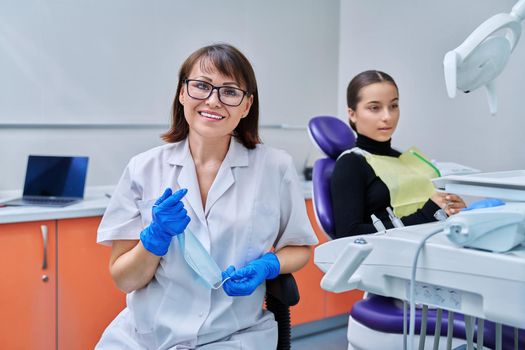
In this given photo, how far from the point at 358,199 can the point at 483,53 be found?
734 millimetres

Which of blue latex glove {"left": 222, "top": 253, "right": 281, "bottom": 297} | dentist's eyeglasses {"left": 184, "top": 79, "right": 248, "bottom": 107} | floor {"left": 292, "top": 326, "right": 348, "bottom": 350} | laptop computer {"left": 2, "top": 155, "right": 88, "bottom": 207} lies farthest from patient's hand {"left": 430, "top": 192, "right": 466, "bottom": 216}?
laptop computer {"left": 2, "top": 155, "right": 88, "bottom": 207}

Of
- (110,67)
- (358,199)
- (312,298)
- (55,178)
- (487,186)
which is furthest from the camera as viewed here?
(312,298)

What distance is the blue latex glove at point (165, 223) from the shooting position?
3.83 feet

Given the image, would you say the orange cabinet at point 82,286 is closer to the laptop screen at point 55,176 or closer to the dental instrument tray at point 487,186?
the laptop screen at point 55,176

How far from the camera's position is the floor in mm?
2697

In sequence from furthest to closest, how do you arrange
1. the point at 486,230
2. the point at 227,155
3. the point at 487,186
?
the point at 227,155, the point at 487,186, the point at 486,230

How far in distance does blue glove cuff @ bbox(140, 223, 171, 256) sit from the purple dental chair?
64cm

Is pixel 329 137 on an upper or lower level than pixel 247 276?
upper

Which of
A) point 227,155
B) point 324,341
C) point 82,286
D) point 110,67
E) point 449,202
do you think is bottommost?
point 324,341

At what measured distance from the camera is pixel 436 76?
275cm

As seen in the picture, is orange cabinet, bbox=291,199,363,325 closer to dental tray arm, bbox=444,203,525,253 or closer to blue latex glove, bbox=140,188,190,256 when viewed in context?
blue latex glove, bbox=140,188,190,256

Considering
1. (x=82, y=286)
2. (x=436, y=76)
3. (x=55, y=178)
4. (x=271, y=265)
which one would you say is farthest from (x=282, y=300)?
(x=436, y=76)

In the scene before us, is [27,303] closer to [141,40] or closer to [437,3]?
[141,40]

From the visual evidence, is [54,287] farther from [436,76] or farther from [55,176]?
[436,76]
